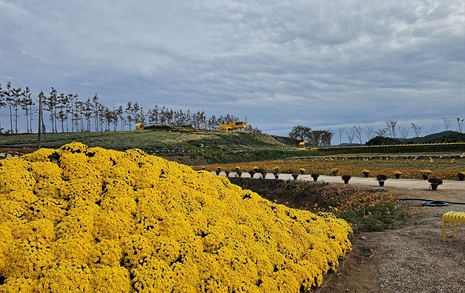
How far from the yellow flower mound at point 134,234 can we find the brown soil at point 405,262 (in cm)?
47

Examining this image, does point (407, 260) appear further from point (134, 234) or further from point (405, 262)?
point (134, 234)

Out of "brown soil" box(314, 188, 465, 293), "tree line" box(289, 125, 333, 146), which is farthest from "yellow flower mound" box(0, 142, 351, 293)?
"tree line" box(289, 125, 333, 146)

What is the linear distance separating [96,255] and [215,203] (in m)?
2.27

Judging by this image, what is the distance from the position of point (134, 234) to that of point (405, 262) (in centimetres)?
505

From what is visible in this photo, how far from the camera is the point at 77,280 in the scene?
3.35 m

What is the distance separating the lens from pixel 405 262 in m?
6.36

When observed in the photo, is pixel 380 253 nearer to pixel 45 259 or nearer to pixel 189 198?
pixel 189 198

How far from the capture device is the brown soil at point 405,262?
5496mm

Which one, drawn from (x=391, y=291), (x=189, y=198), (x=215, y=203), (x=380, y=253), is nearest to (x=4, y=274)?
(x=189, y=198)

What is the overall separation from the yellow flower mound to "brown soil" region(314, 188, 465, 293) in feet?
1.55

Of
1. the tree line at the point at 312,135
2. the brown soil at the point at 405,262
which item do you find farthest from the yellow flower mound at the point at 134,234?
the tree line at the point at 312,135

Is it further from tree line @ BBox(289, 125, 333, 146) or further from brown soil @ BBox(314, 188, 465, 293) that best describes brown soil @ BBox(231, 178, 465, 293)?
tree line @ BBox(289, 125, 333, 146)

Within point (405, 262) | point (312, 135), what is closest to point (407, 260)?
point (405, 262)

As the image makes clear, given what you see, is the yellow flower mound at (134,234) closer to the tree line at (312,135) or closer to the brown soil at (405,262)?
the brown soil at (405,262)
